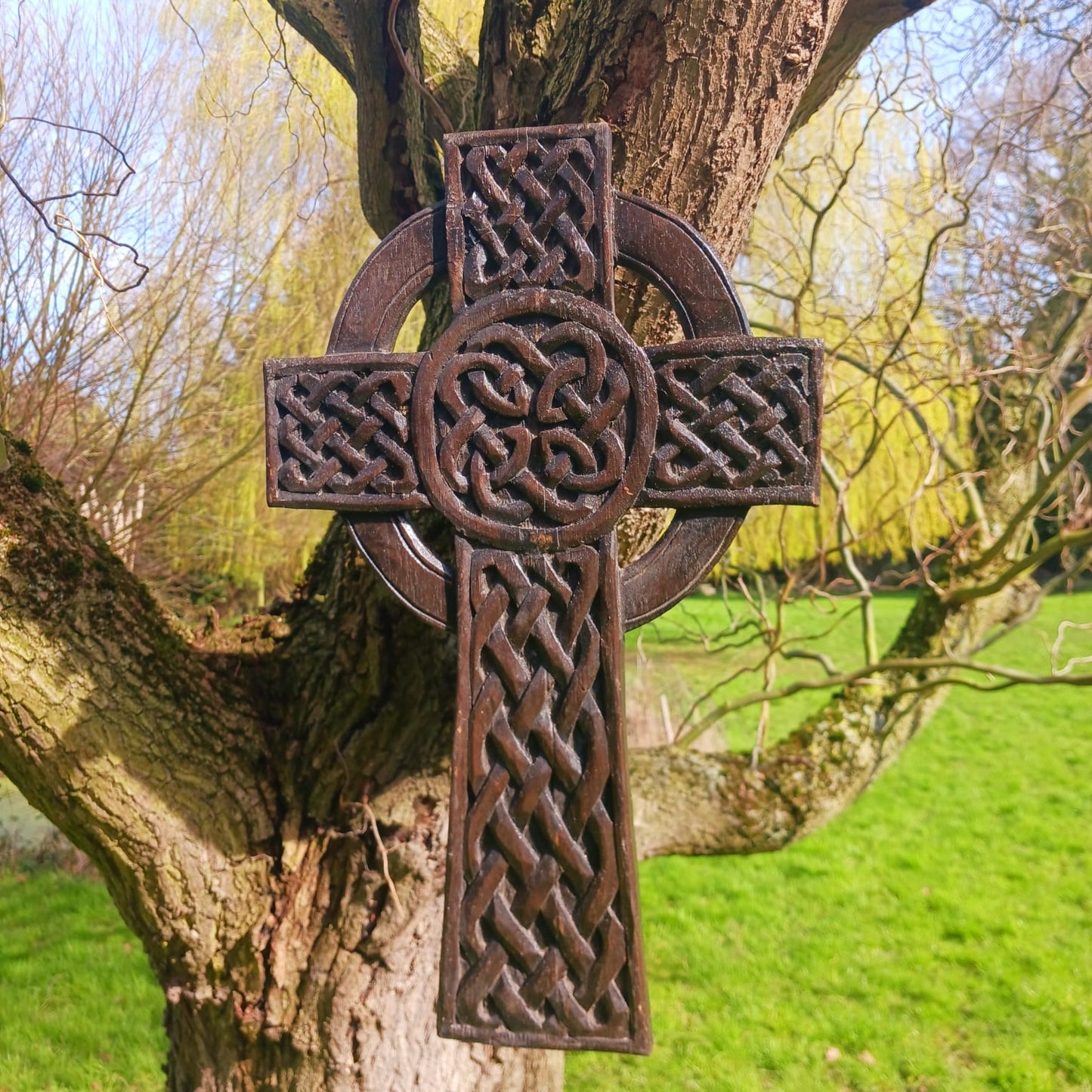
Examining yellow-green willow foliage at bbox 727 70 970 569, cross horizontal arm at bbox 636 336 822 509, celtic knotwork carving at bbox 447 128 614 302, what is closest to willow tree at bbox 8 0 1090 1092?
celtic knotwork carving at bbox 447 128 614 302

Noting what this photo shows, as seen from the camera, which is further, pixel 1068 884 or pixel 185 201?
pixel 1068 884

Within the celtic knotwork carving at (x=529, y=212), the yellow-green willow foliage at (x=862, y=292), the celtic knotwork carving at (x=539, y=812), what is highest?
the yellow-green willow foliage at (x=862, y=292)

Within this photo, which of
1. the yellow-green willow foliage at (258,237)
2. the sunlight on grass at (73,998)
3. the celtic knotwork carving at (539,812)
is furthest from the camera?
the yellow-green willow foliage at (258,237)

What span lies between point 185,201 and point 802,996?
4772 mm

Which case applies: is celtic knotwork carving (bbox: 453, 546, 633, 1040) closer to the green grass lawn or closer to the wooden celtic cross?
the wooden celtic cross

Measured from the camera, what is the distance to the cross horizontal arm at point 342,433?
1.39 m

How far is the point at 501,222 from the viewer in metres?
1.38

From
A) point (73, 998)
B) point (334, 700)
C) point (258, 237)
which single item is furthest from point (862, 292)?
point (73, 998)

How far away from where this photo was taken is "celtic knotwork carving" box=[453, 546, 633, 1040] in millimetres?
1275

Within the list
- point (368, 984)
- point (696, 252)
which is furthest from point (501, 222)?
point (368, 984)

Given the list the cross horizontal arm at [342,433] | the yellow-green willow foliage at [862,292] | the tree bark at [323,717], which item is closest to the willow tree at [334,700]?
the tree bark at [323,717]

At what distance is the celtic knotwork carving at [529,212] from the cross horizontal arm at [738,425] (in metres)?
0.18

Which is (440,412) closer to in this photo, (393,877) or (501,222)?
(501,222)

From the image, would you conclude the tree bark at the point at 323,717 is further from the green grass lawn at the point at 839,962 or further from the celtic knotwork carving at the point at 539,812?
the green grass lawn at the point at 839,962
